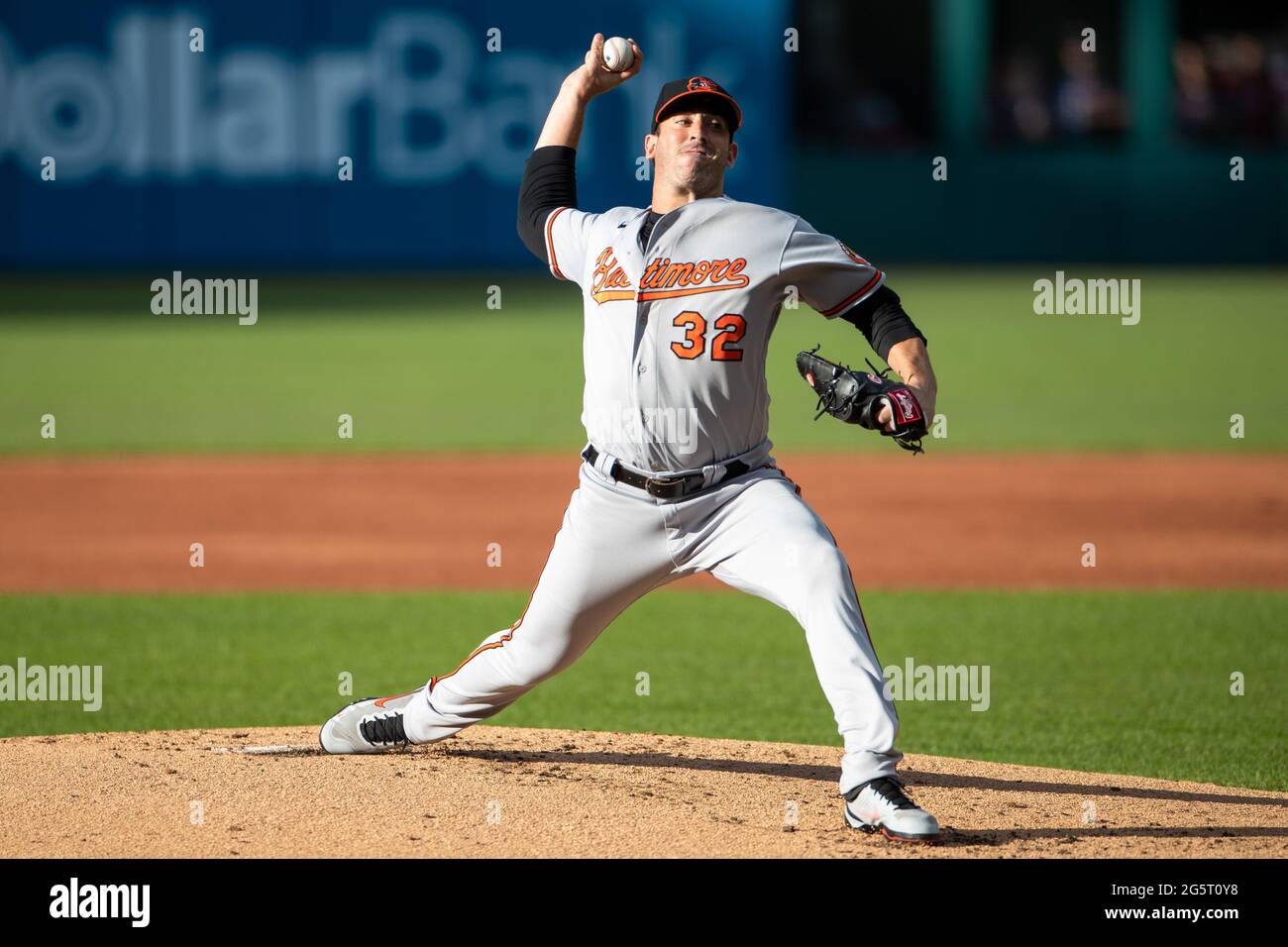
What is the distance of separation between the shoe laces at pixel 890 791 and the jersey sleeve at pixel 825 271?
134 centimetres

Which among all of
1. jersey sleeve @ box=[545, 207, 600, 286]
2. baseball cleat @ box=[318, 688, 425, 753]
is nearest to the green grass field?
baseball cleat @ box=[318, 688, 425, 753]

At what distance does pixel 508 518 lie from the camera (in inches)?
455

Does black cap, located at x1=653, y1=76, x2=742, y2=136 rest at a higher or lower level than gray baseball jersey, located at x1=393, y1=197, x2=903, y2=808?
higher

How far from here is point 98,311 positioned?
74.6 feet

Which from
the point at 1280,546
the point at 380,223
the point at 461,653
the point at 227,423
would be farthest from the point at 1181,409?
the point at 380,223

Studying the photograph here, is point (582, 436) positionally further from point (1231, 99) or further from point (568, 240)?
point (1231, 99)

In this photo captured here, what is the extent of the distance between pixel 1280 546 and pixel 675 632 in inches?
168

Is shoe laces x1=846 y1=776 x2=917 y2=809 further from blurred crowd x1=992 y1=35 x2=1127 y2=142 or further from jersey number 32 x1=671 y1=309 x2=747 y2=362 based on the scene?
blurred crowd x1=992 y1=35 x2=1127 y2=142

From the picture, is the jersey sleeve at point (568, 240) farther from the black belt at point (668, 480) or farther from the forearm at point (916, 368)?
the forearm at point (916, 368)

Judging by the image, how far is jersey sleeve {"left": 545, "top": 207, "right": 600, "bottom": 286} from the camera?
5164mm

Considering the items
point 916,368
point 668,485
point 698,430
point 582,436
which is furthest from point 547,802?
point 582,436

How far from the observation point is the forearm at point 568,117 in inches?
209

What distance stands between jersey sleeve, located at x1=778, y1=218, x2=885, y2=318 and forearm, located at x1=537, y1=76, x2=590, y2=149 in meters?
0.89

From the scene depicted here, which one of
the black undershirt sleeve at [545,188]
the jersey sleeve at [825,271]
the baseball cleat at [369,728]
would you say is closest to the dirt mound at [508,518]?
the baseball cleat at [369,728]
